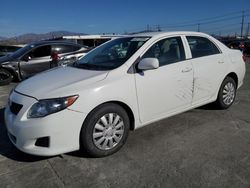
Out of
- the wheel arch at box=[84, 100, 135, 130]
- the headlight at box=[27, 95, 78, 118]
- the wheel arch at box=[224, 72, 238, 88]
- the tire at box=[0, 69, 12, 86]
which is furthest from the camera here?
the tire at box=[0, 69, 12, 86]

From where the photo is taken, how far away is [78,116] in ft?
9.52

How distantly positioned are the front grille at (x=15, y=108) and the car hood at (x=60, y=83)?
18cm

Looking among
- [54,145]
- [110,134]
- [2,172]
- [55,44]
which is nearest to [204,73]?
[110,134]

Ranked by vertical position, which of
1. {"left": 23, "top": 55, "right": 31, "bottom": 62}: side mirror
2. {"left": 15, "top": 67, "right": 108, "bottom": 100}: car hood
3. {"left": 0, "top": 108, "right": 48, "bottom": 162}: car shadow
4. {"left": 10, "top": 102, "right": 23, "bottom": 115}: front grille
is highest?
{"left": 15, "top": 67, "right": 108, "bottom": 100}: car hood

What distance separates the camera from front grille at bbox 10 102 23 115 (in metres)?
3.01

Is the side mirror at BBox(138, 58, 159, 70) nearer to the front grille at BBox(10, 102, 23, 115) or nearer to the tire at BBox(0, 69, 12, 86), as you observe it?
the front grille at BBox(10, 102, 23, 115)

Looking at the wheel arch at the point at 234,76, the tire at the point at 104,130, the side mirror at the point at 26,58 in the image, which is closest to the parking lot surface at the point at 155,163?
the tire at the point at 104,130

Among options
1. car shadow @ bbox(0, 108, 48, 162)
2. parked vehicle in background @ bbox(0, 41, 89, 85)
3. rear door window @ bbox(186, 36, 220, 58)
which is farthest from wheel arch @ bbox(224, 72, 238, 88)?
parked vehicle in background @ bbox(0, 41, 89, 85)

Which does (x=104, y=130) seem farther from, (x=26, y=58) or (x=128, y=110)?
(x=26, y=58)

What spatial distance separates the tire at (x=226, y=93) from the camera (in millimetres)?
4708

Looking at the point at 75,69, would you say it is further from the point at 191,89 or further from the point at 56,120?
the point at 191,89

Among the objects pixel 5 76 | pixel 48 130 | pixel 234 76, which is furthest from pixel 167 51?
pixel 5 76

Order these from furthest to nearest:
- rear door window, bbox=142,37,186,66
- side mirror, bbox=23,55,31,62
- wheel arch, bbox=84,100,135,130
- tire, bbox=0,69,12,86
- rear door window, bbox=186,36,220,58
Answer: side mirror, bbox=23,55,31,62
tire, bbox=0,69,12,86
rear door window, bbox=186,36,220,58
rear door window, bbox=142,37,186,66
wheel arch, bbox=84,100,135,130

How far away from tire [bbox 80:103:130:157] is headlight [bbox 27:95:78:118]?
0.31m
